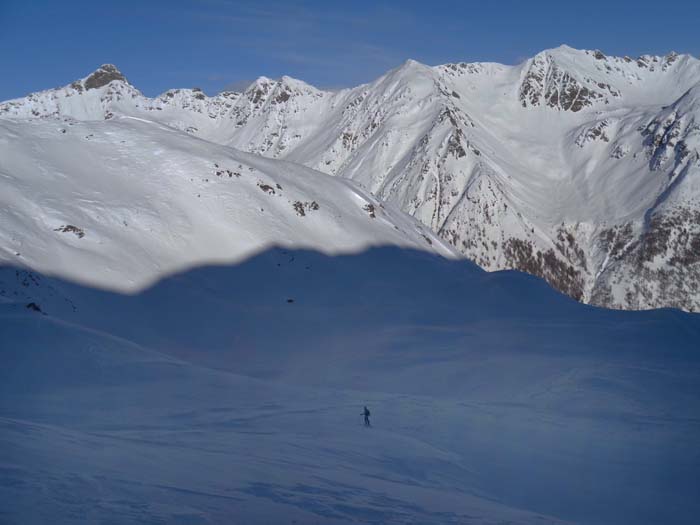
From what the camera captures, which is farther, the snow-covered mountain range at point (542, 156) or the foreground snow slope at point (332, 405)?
the snow-covered mountain range at point (542, 156)

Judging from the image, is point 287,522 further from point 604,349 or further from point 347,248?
point 347,248

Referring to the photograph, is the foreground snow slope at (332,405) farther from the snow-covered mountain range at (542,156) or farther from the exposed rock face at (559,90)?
the exposed rock face at (559,90)

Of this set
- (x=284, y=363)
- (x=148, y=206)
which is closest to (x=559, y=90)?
(x=148, y=206)

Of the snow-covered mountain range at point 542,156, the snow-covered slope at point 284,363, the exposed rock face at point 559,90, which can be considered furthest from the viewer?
the exposed rock face at point 559,90

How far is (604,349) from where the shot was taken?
93.0 feet

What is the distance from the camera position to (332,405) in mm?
19766

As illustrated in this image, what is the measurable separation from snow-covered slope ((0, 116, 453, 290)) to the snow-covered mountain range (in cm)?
7217

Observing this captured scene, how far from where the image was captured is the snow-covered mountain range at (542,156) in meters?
126

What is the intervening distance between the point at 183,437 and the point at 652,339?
2180 centimetres

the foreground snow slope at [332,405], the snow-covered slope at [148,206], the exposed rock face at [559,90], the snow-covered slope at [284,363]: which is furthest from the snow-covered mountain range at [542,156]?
the foreground snow slope at [332,405]

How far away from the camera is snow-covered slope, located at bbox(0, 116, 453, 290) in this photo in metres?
32.1

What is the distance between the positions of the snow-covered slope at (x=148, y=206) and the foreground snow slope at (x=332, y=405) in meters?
1.94

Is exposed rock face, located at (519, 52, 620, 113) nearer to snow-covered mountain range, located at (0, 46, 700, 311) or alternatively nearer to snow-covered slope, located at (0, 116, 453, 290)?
snow-covered mountain range, located at (0, 46, 700, 311)

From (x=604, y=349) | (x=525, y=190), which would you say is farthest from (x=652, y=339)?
(x=525, y=190)
